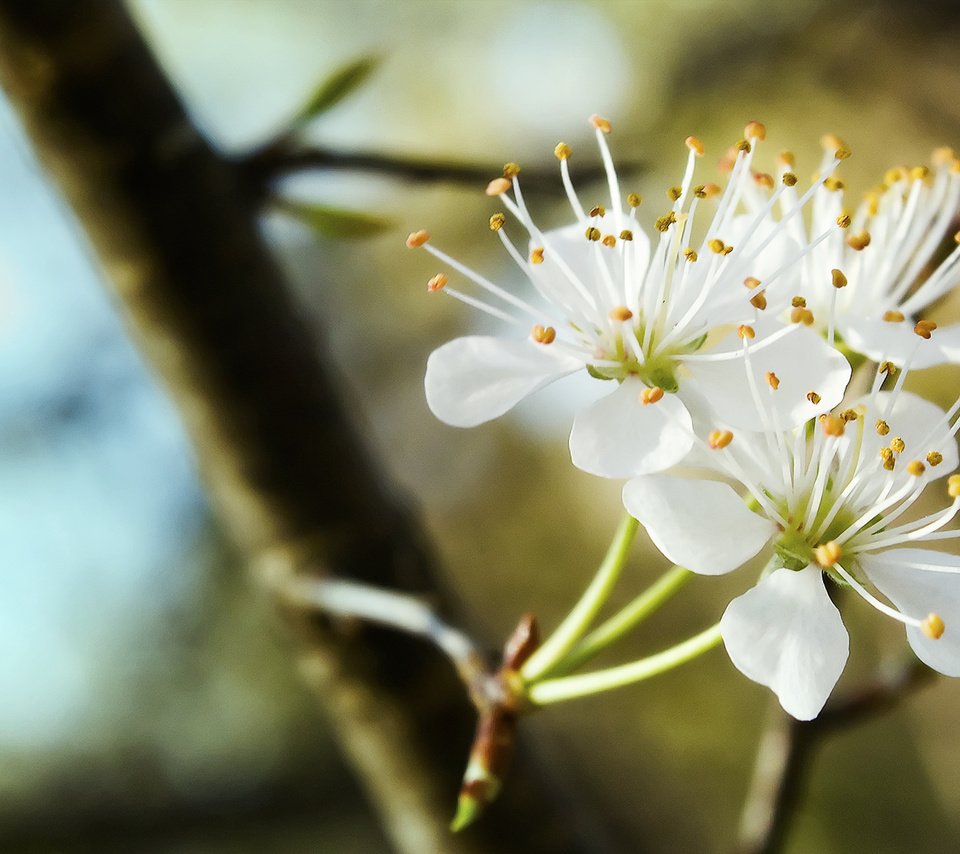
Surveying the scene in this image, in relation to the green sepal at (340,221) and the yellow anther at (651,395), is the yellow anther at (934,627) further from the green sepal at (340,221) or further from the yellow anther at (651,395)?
the green sepal at (340,221)

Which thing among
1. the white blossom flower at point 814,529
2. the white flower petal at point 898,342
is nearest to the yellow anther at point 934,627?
the white blossom flower at point 814,529

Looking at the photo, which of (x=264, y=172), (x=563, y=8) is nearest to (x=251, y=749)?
(x=563, y=8)

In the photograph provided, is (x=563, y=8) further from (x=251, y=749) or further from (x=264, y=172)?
(x=251, y=749)

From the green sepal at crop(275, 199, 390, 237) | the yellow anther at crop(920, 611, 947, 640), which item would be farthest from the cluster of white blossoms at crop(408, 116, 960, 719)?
the green sepal at crop(275, 199, 390, 237)

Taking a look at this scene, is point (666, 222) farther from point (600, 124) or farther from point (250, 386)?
point (250, 386)

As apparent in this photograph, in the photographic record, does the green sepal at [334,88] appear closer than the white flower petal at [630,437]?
No

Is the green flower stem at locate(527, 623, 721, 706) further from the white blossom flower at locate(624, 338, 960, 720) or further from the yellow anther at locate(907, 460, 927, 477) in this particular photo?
the yellow anther at locate(907, 460, 927, 477)

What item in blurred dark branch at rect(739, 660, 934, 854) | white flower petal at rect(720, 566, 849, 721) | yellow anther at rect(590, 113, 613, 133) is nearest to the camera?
white flower petal at rect(720, 566, 849, 721)
